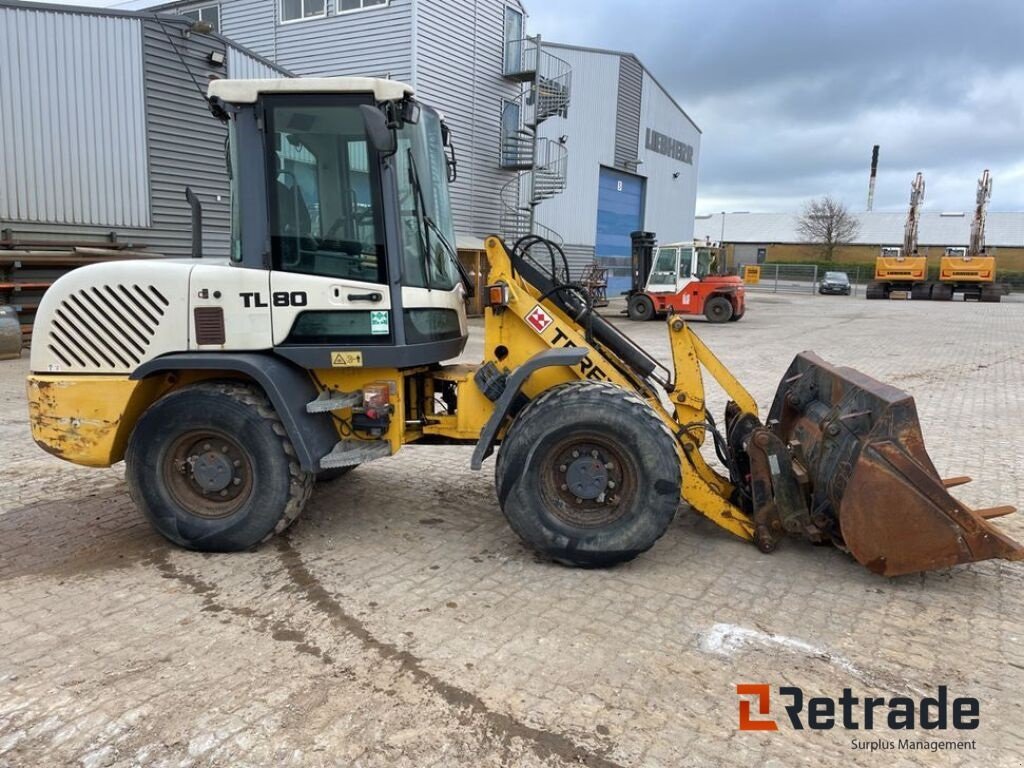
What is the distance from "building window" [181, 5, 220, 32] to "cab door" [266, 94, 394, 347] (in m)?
20.8

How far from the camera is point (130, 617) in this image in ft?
12.2

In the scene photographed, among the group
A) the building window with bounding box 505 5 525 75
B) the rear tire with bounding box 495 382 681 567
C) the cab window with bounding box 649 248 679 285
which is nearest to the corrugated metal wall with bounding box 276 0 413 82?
the building window with bounding box 505 5 525 75

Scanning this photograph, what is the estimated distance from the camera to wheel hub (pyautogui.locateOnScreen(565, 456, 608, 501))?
163 inches

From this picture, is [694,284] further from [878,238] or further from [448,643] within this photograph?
[878,238]

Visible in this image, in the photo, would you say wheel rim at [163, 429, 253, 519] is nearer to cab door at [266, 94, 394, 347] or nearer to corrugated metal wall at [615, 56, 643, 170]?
cab door at [266, 94, 394, 347]

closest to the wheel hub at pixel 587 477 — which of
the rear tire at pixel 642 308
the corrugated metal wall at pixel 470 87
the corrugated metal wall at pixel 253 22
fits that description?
the corrugated metal wall at pixel 470 87

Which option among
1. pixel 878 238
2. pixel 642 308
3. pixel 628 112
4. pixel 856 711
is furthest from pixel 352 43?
pixel 878 238

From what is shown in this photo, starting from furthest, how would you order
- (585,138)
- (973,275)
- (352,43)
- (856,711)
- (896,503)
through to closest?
(973,275), (585,138), (352,43), (896,503), (856,711)

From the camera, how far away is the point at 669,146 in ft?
113

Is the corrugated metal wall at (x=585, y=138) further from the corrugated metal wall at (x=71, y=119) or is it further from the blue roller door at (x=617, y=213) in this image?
the corrugated metal wall at (x=71, y=119)

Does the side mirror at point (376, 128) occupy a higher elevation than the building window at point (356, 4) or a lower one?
lower

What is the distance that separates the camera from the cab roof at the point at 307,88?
161 inches

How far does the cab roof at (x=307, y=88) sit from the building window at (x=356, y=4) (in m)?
16.9

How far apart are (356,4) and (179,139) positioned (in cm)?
764
